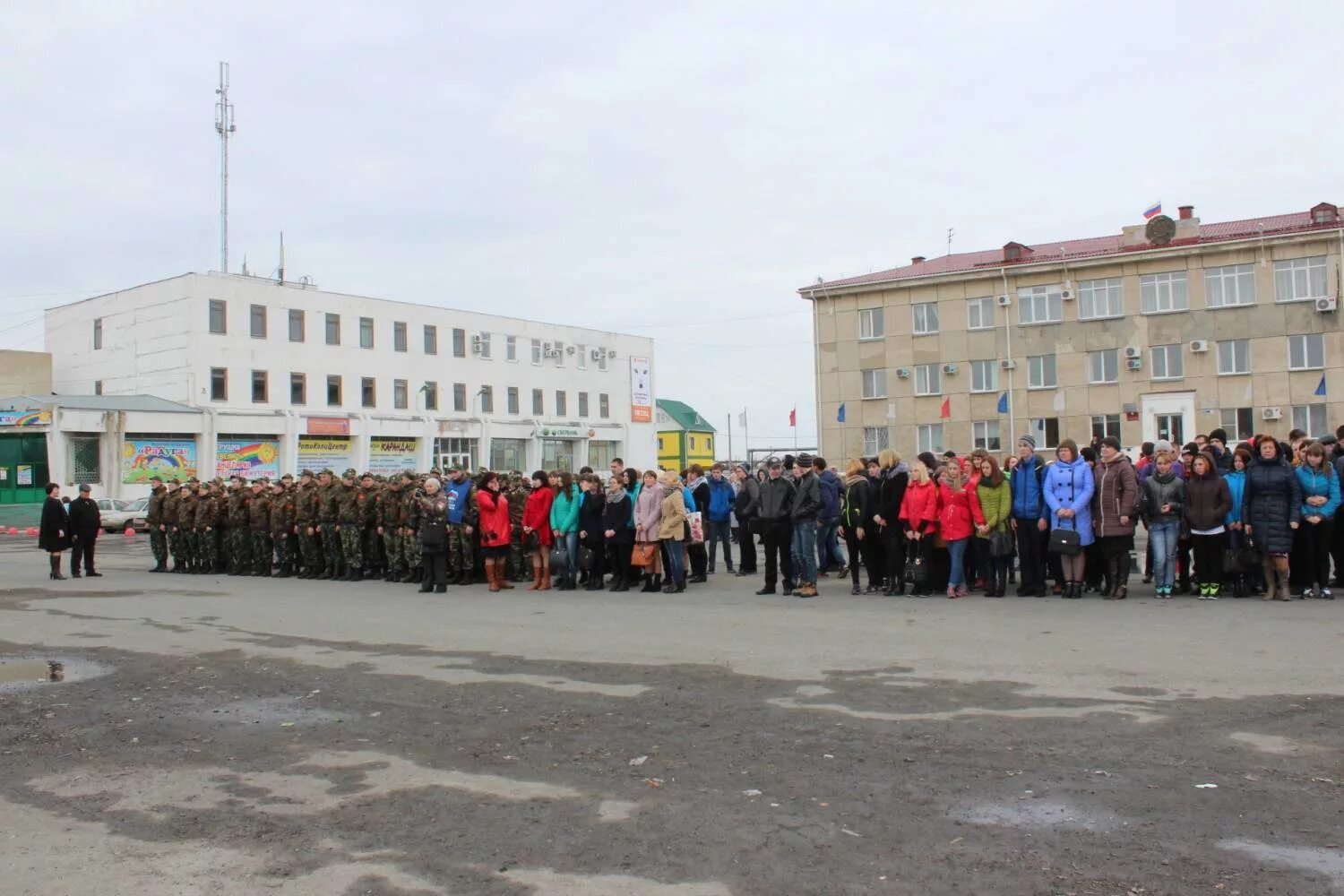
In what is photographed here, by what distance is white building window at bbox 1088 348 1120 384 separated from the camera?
1743 inches

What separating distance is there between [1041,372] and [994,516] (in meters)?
34.3

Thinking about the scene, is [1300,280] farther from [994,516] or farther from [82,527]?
[82,527]

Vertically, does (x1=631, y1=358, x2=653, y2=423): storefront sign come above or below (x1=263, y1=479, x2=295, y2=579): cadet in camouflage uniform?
above

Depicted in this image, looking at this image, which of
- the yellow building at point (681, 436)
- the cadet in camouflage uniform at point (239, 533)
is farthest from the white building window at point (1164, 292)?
the yellow building at point (681, 436)

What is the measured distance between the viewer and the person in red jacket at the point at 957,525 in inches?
535

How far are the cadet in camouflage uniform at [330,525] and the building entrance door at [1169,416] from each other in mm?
34547

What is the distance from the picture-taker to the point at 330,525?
61.5 ft

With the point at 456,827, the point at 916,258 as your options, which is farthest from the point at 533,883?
the point at 916,258

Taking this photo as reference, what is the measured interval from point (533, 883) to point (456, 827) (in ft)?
2.76

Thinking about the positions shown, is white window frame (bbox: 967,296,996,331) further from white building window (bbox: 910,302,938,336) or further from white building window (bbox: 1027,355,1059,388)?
white building window (bbox: 1027,355,1059,388)

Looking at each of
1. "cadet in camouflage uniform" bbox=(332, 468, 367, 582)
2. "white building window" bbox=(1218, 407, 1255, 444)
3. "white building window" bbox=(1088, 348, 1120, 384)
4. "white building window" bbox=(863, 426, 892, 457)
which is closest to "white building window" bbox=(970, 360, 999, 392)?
"white building window" bbox=(1088, 348, 1120, 384)

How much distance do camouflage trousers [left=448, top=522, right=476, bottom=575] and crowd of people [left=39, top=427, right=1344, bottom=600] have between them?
0.12 ft

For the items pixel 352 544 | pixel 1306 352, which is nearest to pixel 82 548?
pixel 352 544

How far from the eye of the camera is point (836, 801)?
5.41 m
